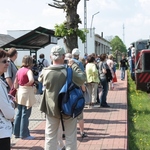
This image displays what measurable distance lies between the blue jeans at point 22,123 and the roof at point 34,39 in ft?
20.8

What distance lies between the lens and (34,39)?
49.4 feet

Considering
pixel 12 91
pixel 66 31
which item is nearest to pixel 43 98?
pixel 12 91

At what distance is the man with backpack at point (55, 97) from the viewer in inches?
211

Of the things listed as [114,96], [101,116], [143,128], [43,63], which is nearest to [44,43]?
[43,63]

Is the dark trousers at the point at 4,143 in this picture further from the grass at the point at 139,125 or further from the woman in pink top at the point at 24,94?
the grass at the point at 139,125

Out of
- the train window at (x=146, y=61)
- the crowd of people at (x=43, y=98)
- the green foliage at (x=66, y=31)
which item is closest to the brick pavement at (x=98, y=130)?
the crowd of people at (x=43, y=98)

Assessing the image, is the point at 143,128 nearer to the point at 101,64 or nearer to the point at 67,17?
the point at 101,64

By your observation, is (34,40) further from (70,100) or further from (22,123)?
(70,100)

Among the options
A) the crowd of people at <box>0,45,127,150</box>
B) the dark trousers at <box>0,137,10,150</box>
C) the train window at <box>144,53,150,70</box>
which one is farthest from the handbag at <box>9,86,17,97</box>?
the train window at <box>144,53,150,70</box>

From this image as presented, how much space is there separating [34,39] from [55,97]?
9.95 m

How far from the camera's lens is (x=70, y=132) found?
548 centimetres

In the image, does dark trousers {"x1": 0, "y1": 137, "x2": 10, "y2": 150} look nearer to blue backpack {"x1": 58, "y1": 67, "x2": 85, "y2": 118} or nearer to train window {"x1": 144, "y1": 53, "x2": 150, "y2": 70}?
blue backpack {"x1": 58, "y1": 67, "x2": 85, "y2": 118}

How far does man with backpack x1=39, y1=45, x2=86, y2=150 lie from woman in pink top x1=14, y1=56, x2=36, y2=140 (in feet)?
5.69

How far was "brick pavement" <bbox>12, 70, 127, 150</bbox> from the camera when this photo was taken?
6895mm
